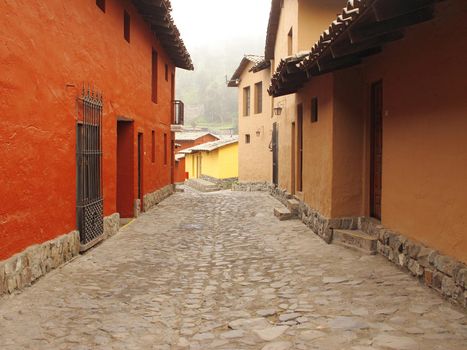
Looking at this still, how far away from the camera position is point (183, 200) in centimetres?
1741

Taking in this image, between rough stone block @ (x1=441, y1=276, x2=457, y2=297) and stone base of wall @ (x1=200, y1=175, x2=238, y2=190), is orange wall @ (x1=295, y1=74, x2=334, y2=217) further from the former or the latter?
stone base of wall @ (x1=200, y1=175, x2=238, y2=190)

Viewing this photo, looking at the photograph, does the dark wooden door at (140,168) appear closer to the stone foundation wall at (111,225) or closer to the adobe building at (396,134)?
the stone foundation wall at (111,225)

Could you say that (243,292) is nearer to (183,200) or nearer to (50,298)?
(50,298)

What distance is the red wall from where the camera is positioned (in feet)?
17.7

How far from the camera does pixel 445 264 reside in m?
5.03

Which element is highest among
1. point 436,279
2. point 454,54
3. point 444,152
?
point 454,54

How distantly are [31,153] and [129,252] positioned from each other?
286cm

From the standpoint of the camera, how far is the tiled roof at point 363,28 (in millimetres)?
4840

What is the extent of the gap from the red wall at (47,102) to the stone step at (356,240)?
4.48 meters

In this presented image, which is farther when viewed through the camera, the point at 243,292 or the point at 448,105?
the point at 243,292

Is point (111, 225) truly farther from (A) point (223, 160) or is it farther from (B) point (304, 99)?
(A) point (223, 160)

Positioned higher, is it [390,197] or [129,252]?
[390,197]

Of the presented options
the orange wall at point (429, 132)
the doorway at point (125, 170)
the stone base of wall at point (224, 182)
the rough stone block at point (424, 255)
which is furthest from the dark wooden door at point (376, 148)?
the stone base of wall at point (224, 182)

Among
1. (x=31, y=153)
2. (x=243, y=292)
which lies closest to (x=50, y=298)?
(x=31, y=153)
